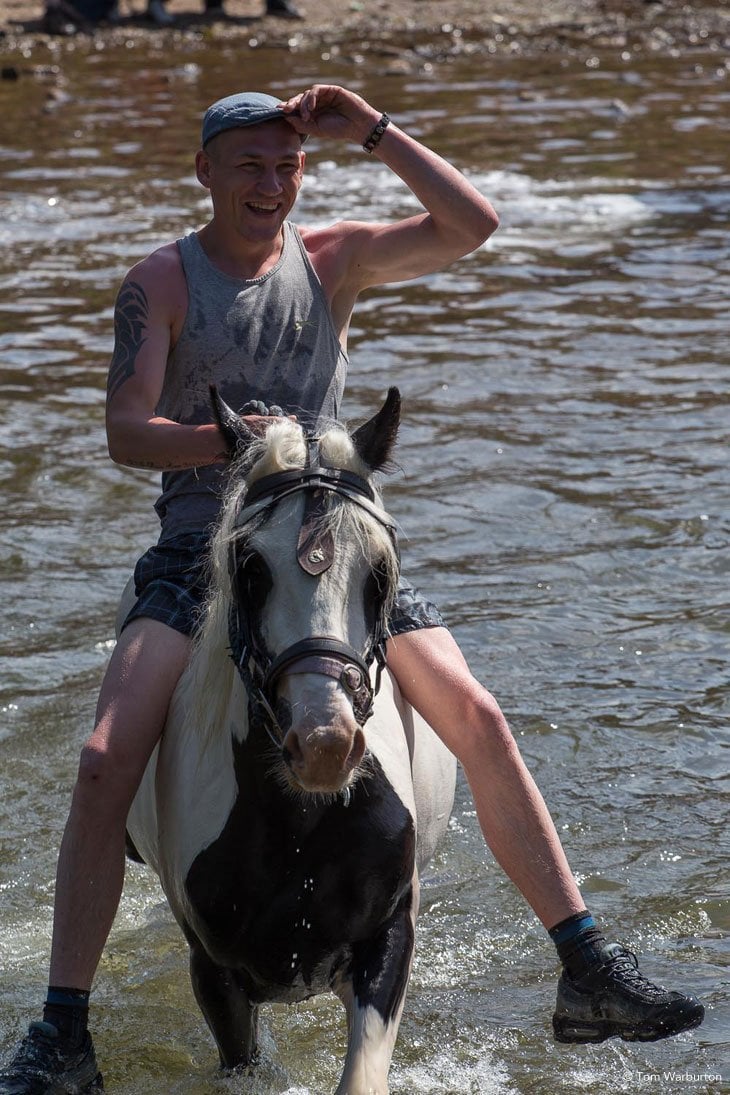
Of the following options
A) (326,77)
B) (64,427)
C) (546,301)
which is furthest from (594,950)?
(326,77)

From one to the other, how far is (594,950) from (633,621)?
351 centimetres

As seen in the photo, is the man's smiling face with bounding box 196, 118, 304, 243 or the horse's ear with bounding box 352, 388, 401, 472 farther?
the man's smiling face with bounding box 196, 118, 304, 243

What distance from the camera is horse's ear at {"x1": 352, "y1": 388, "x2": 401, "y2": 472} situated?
356 cm

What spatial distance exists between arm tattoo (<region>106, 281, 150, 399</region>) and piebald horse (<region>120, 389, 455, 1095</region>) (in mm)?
698

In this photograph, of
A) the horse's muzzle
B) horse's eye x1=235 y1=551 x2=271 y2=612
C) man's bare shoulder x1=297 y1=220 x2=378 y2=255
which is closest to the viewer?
the horse's muzzle

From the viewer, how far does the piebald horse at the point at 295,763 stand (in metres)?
3.23

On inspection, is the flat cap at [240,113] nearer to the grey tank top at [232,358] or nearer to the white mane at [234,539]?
the grey tank top at [232,358]

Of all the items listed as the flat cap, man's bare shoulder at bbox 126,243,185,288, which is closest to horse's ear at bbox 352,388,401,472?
man's bare shoulder at bbox 126,243,185,288

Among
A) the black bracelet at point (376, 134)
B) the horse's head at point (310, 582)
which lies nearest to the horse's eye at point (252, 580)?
the horse's head at point (310, 582)

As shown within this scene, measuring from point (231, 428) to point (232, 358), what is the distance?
0.88 metres

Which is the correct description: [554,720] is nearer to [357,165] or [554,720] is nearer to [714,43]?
[357,165]

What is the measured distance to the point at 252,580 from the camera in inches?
134

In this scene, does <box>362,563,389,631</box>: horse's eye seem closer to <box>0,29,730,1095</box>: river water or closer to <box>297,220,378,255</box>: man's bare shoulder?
<box>0,29,730,1095</box>: river water

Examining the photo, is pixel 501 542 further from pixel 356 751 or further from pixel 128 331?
pixel 356 751
